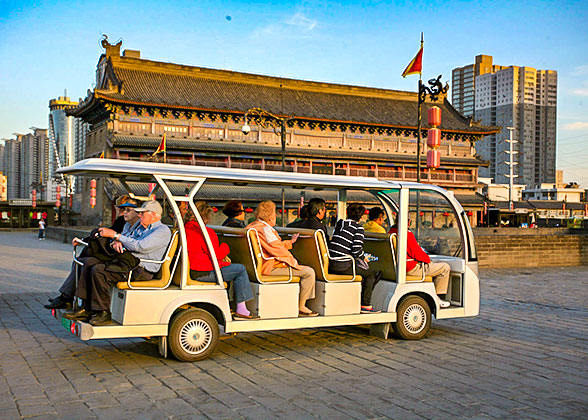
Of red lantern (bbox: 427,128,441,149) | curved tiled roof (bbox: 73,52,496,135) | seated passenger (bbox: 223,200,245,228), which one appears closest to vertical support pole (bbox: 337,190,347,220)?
seated passenger (bbox: 223,200,245,228)

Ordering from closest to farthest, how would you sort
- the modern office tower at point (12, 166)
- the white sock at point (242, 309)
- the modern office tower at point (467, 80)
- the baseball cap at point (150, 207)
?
the baseball cap at point (150, 207)
the white sock at point (242, 309)
the modern office tower at point (467, 80)
the modern office tower at point (12, 166)

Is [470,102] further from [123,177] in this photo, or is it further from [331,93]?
[123,177]

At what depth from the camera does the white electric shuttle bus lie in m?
6.51

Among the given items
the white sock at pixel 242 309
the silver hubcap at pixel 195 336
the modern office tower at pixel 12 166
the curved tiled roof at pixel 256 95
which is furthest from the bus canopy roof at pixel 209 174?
the modern office tower at pixel 12 166

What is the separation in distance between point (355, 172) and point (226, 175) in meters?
49.5

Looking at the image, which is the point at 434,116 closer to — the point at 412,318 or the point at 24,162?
the point at 412,318

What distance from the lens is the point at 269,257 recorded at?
23.7 feet

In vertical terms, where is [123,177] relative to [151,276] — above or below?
above

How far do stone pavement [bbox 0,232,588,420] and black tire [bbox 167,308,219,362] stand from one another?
13cm

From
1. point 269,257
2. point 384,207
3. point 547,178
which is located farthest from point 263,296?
point 547,178

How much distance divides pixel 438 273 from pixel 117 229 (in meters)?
4.51

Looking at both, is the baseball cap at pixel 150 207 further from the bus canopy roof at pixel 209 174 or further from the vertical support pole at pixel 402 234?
the vertical support pole at pixel 402 234

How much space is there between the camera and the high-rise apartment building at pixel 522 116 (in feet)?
488

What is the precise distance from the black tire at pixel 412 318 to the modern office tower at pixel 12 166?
191 meters
